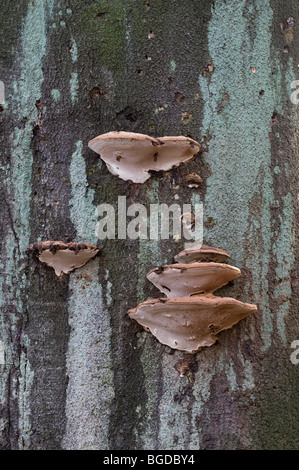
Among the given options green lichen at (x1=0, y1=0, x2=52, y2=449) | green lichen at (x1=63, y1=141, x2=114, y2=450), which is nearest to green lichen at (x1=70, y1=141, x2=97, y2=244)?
green lichen at (x1=63, y1=141, x2=114, y2=450)

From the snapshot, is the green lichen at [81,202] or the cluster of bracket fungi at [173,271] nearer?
the cluster of bracket fungi at [173,271]

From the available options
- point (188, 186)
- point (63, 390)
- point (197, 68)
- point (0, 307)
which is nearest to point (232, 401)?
point (63, 390)

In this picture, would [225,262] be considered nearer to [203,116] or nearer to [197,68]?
[203,116]

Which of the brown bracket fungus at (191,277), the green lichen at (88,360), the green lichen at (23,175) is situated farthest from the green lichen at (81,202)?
the brown bracket fungus at (191,277)

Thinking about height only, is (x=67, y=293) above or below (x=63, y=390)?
above

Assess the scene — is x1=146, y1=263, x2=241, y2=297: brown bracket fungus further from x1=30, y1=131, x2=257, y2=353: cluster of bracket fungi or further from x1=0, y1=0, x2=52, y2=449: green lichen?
x1=0, y1=0, x2=52, y2=449: green lichen

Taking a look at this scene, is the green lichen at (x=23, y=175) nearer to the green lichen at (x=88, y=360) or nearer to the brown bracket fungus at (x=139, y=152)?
the green lichen at (x=88, y=360)

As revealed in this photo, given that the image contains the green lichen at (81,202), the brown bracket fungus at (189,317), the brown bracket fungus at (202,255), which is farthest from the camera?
the green lichen at (81,202)
